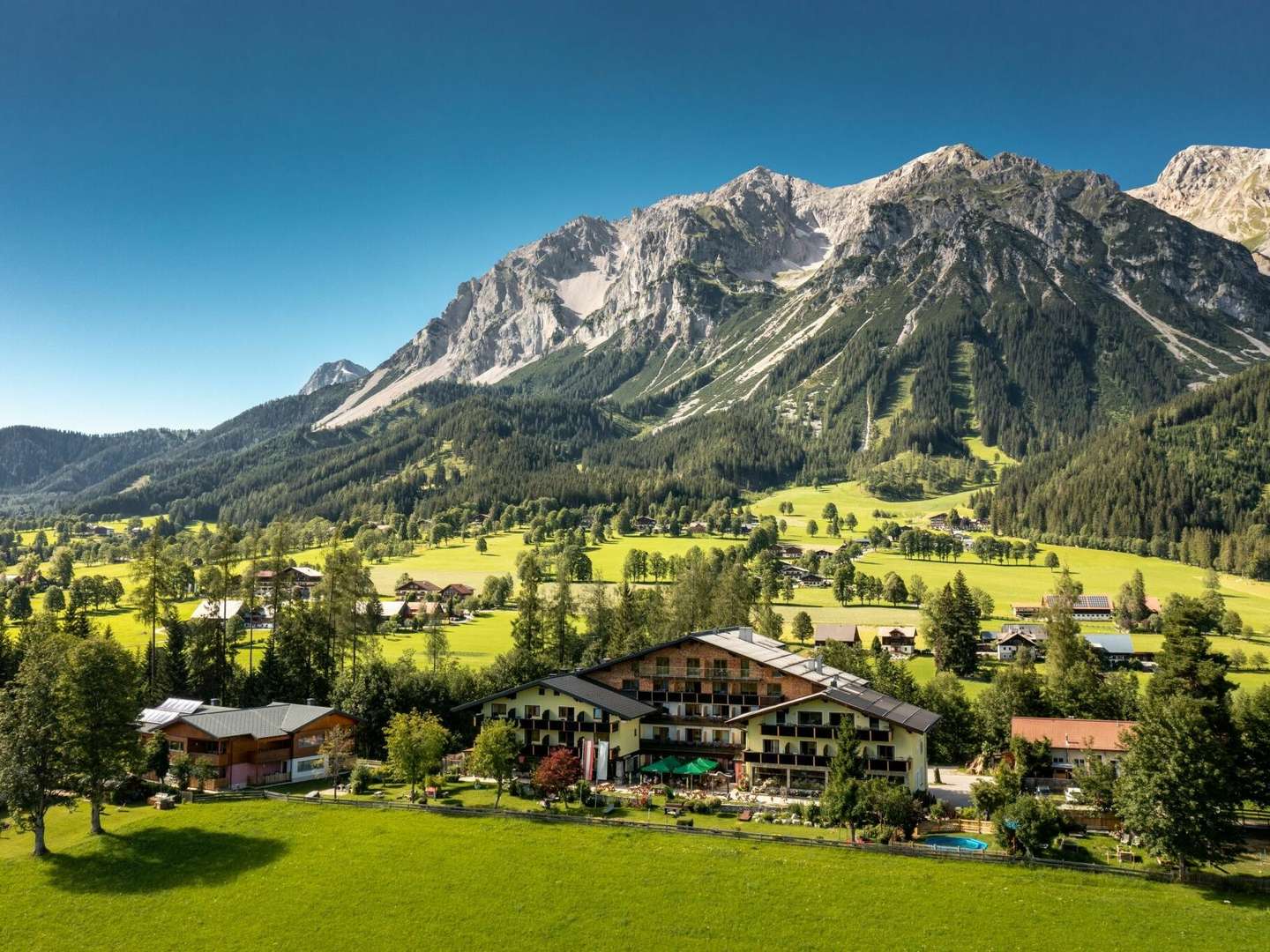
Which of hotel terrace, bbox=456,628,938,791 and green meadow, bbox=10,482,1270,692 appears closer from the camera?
hotel terrace, bbox=456,628,938,791

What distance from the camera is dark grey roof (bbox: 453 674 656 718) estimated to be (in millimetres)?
66625

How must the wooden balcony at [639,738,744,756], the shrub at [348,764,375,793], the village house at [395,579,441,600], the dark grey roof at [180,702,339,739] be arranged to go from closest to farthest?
the shrub at [348,764,375,793], the dark grey roof at [180,702,339,739], the wooden balcony at [639,738,744,756], the village house at [395,579,441,600]

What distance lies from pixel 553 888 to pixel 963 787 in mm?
35676

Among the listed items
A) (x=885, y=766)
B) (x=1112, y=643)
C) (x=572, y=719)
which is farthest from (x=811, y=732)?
(x=1112, y=643)

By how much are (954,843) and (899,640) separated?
7466cm

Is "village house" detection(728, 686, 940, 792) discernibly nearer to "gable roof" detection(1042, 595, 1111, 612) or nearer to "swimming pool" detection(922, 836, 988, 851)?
"swimming pool" detection(922, 836, 988, 851)

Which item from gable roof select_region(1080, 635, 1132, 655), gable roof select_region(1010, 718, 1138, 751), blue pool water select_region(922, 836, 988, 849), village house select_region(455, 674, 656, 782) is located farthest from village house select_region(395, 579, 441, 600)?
blue pool water select_region(922, 836, 988, 849)

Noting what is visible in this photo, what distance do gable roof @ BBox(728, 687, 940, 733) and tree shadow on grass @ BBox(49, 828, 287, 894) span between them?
34412mm

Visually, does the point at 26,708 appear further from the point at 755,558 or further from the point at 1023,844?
the point at 755,558

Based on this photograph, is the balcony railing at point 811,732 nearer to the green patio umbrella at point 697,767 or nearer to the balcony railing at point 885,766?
the balcony railing at point 885,766

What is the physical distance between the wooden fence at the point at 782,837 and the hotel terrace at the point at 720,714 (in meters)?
9.96

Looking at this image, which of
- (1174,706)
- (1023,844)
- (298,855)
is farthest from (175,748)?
(1174,706)

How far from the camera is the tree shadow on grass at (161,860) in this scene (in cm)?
4569

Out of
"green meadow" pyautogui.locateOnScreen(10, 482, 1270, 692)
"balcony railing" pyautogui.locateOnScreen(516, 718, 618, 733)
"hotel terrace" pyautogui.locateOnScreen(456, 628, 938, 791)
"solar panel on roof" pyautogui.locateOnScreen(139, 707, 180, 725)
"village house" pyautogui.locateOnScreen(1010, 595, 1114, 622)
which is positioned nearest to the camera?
"hotel terrace" pyautogui.locateOnScreen(456, 628, 938, 791)
